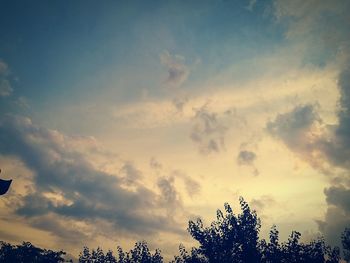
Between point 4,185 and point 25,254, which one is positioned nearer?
point 4,185

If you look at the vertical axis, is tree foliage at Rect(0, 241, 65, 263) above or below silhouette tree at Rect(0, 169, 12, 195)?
below

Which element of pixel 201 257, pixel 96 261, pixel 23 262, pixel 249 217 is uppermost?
pixel 249 217

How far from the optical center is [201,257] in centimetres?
3178

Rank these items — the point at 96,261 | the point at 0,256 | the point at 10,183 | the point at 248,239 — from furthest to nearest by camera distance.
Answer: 1. the point at 0,256
2. the point at 96,261
3. the point at 248,239
4. the point at 10,183

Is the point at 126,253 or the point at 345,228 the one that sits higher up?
the point at 345,228

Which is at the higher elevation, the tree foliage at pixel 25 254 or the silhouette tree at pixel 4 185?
the silhouette tree at pixel 4 185

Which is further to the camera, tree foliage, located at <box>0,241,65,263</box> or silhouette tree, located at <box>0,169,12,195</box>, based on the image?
tree foliage, located at <box>0,241,65,263</box>

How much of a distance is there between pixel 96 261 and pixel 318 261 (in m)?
33.3

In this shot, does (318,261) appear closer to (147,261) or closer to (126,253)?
(147,261)

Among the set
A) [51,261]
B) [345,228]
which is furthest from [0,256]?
[345,228]

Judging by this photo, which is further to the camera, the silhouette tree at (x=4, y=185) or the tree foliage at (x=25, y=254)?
the tree foliage at (x=25, y=254)

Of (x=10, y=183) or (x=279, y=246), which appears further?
(x=279, y=246)

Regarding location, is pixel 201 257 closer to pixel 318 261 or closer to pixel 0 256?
pixel 318 261

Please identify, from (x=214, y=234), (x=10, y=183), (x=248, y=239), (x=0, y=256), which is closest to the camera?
(x=10, y=183)
